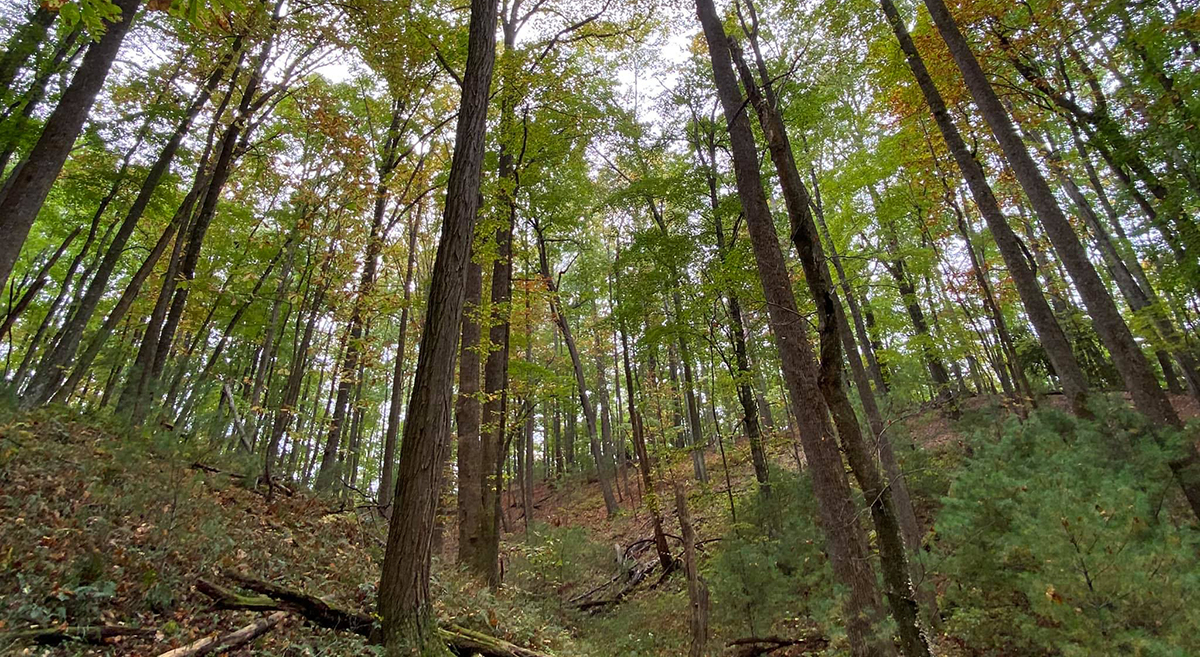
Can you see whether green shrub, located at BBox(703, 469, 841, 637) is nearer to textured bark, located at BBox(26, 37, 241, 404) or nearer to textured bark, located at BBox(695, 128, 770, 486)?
textured bark, located at BBox(695, 128, 770, 486)

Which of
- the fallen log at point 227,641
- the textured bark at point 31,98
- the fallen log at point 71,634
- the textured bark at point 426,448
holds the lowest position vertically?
the fallen log at point 227,641

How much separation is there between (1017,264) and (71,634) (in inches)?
426

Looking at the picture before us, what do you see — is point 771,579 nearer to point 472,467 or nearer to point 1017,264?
point 472,467

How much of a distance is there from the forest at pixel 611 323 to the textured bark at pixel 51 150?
0.04 metres

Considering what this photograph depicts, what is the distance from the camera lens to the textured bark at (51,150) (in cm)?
501

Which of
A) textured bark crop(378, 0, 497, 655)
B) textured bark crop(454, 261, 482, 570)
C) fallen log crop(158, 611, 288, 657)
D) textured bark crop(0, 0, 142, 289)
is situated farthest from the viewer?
textured bark crop(454, 261, 482, 570)

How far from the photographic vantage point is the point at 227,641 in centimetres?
324

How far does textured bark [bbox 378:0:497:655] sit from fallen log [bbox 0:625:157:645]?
1433 mm

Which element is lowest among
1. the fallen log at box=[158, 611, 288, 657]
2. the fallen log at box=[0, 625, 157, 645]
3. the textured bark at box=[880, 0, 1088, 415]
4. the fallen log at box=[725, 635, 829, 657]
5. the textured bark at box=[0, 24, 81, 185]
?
the fallen log at box=[725, 635, 829, 657]

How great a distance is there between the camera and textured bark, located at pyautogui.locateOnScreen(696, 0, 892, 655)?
12.7ft

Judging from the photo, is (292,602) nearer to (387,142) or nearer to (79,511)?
(79,511)

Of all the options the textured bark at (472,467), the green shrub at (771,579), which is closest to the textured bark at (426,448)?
the textured bark at (472,467)

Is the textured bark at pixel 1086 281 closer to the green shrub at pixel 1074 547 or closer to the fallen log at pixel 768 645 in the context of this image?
the green shrub at pixel 1074 547

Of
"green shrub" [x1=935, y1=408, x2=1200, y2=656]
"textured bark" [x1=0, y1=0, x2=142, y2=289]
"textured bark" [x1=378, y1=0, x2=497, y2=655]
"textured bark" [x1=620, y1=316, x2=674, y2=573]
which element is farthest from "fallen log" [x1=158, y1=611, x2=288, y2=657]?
"textured bark" [x1=620, y1=316, x2=674, y2=573]
